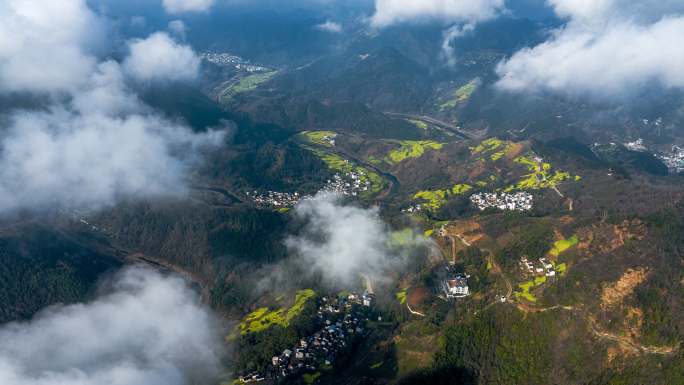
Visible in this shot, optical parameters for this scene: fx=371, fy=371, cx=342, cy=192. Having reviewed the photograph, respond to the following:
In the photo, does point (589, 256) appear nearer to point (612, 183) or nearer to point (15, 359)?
point (612, 183)

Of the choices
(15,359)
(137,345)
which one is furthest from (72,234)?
(137,345)

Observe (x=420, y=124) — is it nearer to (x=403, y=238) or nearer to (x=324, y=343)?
(x=403, y=238)

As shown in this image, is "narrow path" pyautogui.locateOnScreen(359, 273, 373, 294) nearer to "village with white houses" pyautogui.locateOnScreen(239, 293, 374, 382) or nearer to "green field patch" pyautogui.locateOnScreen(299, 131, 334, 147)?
"village with white houses" pyautogui.locateOnScreen(239, 293, 374, 382)

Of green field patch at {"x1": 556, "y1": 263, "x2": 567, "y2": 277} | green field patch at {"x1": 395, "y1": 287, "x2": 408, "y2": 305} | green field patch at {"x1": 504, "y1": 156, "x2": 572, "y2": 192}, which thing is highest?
green field patch at {"x1": 504, "y1": 156, "x2": 572, "y2": 192}

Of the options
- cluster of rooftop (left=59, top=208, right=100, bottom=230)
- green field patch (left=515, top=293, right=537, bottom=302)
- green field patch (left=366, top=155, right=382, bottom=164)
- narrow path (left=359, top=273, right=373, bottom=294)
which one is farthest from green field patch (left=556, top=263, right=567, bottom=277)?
cluster of rooftop (left=59, top=208, right=100, bottom=230)

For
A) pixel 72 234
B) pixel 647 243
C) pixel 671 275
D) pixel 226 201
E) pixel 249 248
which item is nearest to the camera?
pixel 671 275
